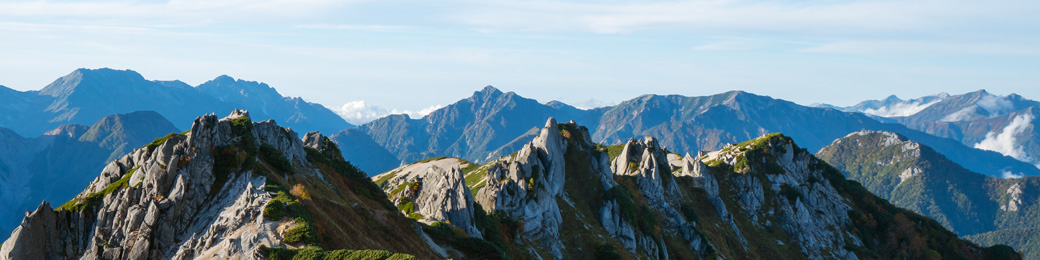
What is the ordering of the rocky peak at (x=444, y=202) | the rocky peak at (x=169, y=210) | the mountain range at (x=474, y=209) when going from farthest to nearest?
the rocky peak at (x=444, y=202)
the mountain range at (x=474, y=209)
the rocky peak at (x=169, y=210)

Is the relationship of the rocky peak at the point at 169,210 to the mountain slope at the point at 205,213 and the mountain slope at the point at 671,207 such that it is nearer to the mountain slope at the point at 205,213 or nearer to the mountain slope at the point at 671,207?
the mountain slope at the point at 205,213

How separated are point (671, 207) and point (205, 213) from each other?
262 ft

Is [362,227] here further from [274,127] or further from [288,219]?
[274,127]

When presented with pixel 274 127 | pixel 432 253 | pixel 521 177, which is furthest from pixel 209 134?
pixel 521 177

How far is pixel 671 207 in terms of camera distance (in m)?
110

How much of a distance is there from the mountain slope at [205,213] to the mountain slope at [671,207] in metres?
15.7

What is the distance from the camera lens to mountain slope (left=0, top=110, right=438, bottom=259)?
4097 cm

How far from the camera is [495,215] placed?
258ft

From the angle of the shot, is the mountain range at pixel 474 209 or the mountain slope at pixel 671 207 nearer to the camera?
the mountain range at pixel 474 209

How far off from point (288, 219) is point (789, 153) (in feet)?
442

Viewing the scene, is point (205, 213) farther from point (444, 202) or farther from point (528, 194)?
point (528, 194)

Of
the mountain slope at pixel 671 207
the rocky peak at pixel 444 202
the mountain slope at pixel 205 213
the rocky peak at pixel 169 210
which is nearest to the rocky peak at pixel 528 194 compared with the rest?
the mountain slope at pixel 671 207

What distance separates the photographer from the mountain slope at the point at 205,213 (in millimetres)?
40969

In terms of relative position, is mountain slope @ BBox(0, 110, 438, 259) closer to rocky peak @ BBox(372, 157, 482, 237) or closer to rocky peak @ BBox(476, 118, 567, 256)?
rocky peak @ BBox(372, 157, 482, 237)
